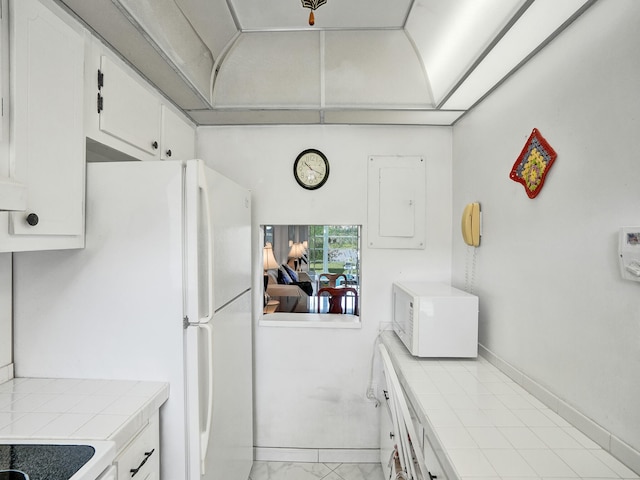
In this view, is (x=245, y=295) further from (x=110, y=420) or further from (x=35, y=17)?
(x=35, y=17)

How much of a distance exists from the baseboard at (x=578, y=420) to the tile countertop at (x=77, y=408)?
59.6 inches

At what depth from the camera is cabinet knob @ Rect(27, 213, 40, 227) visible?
102cm

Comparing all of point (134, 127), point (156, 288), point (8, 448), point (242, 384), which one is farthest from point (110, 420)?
point (134, 127)

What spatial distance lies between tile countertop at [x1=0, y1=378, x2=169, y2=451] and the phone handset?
1736mm

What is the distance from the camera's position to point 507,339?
1.56 metres

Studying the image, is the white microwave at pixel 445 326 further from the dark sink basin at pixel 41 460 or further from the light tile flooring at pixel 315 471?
the dark sink basin at pixel 41 460

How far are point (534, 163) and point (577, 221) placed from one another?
0.34m

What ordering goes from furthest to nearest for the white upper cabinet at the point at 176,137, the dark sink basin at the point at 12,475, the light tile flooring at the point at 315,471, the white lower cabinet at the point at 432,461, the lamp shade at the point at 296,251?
the lamp shade at the point at 296,251 < the light tile flooring at the point at 315,471 < the white upper cabinet at the point at 176,137 < the white lower cabinet at the point at 432,461 < the dark sink basin at the point at 12,475

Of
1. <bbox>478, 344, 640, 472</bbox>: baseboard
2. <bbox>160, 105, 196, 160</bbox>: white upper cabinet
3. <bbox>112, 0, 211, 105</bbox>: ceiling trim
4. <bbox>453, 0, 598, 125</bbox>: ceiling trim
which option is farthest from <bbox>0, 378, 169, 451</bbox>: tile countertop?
<bbox>453, 0, 598, 125</bbox>: ceiling trim

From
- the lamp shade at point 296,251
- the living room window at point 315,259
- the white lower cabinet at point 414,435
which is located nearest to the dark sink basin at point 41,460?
the white lower cabinet at point 414,435

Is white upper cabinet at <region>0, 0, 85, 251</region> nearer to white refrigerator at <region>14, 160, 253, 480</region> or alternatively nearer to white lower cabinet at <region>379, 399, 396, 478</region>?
white refrigerator at <region>14, 160, 253, 480</region>

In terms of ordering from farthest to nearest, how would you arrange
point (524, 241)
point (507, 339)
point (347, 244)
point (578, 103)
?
point (347, 244) → point (507, 339) → point (524, 241) → point (578, 103)

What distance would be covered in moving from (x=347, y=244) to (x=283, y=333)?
114 inches

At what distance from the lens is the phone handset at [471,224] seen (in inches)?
72.3
